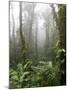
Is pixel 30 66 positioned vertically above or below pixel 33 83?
above

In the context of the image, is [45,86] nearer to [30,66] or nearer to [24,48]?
[30,66]

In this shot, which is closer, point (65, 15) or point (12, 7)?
point (12, 7)

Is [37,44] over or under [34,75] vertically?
over

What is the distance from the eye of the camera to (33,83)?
6.50 feet

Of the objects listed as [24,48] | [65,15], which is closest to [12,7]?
[24,48]

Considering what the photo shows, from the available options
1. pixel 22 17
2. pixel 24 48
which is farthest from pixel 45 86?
pixel 22 17

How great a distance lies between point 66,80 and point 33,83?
0.38m

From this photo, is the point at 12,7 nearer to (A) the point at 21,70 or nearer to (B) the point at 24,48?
(B) the point at 24,48

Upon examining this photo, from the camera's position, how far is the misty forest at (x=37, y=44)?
1940 millimetres

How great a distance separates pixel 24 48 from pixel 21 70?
9.3 inches

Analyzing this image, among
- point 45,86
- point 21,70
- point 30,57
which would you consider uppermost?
point 30,57

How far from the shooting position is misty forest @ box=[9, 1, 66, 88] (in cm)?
194

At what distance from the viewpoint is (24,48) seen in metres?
1.96

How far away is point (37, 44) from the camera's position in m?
1.99
